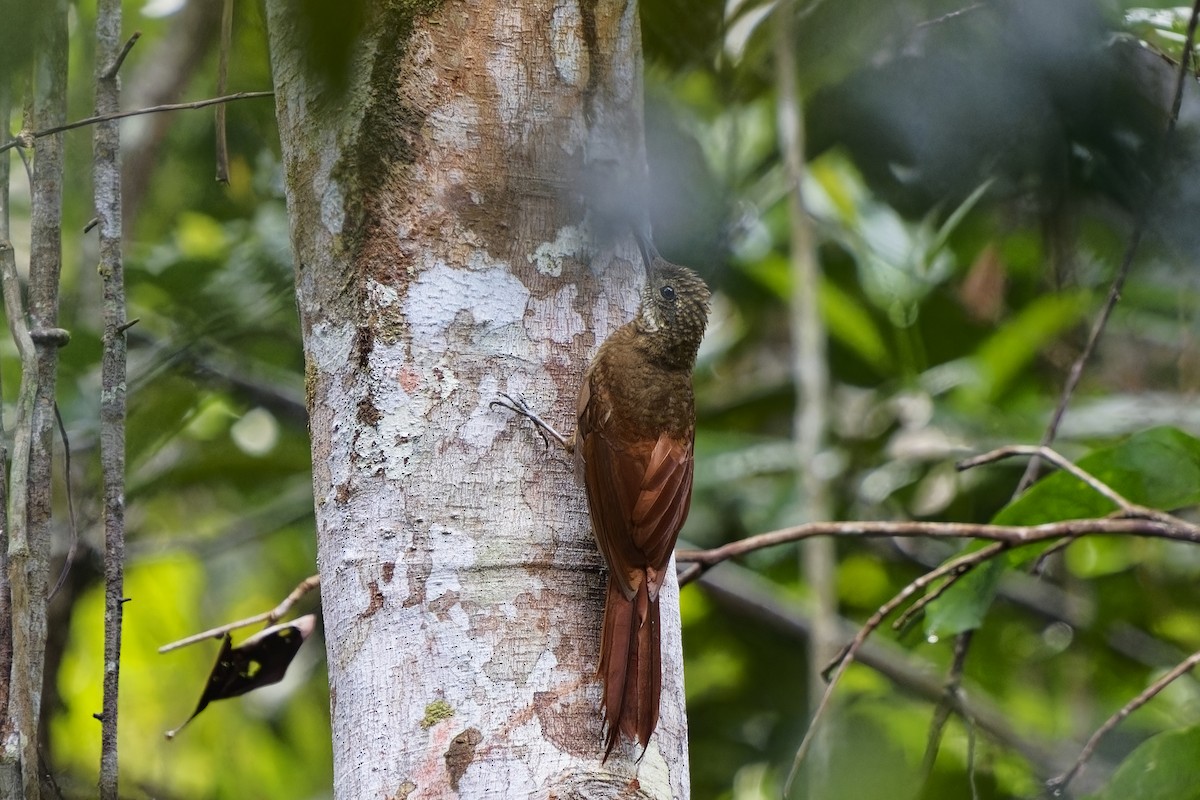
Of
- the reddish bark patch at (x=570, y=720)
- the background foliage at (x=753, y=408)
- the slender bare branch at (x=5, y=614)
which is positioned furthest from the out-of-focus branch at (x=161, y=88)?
the reddish bark patch at (x=570, y=720)

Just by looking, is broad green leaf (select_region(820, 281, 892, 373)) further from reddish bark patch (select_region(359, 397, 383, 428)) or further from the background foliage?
reddish bark patch (select_region(359, 397, 383, 428))

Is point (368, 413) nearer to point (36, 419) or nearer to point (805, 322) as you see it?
point (36, 419)

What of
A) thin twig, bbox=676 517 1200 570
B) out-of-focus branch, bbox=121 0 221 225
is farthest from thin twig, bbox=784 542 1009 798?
out-of-focus branch, bbox=121 0 221 225

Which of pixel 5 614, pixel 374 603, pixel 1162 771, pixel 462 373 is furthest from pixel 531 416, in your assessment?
pixel 1162 771

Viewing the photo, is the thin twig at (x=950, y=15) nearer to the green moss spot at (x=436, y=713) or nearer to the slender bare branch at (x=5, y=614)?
the green moss spot at (x=436, y=713)

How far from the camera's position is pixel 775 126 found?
428cm

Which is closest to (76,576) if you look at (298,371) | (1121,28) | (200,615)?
(298,371)

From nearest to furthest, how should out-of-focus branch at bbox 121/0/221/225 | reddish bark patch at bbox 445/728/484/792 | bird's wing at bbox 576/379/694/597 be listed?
reddish bark patch at bbox 445/728/484/792
bird's wing at bbox 576/379/694/597
out-of-focus branch at bbox 121/0/221/225

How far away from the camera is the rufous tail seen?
194 cm

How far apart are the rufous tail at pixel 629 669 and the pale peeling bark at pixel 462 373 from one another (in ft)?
0.10

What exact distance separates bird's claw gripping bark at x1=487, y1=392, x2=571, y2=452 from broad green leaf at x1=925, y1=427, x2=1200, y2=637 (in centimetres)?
105

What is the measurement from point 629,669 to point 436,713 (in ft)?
1.01

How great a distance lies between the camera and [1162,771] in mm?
2537

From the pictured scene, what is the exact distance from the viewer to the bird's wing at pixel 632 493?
7.36 feet
